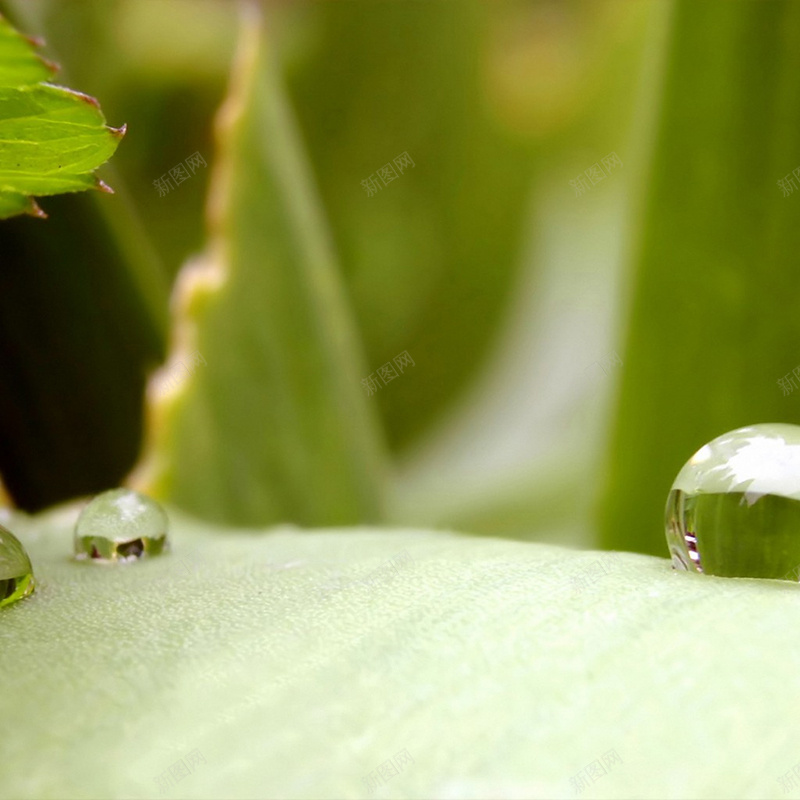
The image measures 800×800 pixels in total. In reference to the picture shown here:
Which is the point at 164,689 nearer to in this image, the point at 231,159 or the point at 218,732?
the point at 218,732

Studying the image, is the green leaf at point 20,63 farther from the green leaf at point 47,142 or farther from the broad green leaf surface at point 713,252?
the broad green leaf surface at point 713,252

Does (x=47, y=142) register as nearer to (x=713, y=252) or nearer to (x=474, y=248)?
(x=713, y=252)

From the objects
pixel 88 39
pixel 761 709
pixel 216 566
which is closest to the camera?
pixel 761 709

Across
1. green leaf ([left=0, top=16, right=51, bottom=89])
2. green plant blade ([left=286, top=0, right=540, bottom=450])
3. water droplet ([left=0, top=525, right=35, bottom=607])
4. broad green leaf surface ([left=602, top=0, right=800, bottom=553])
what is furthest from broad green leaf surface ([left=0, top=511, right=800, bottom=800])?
green plant blade ([left=286, top=0, right=540, bottom=450])

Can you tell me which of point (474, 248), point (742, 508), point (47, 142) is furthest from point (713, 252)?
point (474, 248)

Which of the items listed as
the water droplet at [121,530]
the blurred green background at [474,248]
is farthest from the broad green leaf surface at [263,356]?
the water droplet at [121,530]

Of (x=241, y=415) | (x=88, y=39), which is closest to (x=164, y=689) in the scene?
(x=241, y=415)
